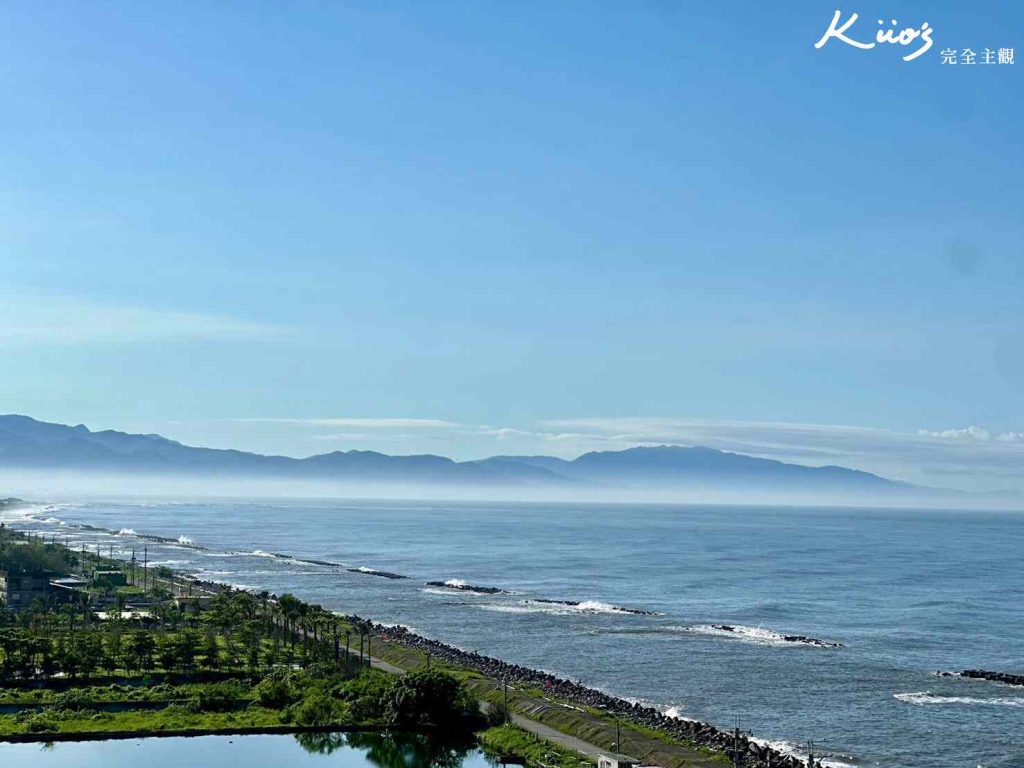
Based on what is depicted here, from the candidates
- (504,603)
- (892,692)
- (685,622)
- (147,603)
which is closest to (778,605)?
(685,622)

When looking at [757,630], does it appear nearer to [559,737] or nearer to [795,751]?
[795,751]

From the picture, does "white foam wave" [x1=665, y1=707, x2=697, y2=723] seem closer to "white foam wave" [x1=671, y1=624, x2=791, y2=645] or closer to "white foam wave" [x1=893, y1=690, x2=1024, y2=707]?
"white foam wave" [x1=893, y1=690, x2=1024, y2=707]

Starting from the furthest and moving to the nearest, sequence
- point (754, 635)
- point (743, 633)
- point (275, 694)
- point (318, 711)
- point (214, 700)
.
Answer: point (743, 633) → point (754, 635) → point (275, 694) → point (214, 700) → point (318, 711)

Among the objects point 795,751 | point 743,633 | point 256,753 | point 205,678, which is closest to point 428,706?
point 256,753

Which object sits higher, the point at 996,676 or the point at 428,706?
the point at 428,706

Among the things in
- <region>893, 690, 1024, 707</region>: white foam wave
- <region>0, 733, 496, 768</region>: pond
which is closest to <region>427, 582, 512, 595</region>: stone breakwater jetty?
<region>893, 690, 1024, 707</region>: white foam wave

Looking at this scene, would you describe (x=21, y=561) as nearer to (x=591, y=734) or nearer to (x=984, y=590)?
(x=591, y=734)
